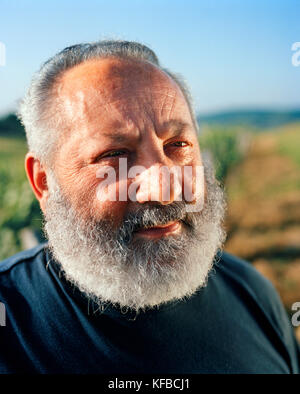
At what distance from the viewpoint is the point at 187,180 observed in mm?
1364

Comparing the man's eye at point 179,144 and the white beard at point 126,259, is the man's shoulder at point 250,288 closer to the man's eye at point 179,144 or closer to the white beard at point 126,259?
the white beard at point 126,259

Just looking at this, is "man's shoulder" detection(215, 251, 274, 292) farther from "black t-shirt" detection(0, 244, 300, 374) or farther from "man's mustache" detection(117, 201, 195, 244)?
"man's mustache" detection(117, 201, 195, 244)

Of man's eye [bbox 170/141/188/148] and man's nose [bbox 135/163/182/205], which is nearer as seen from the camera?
man's nose [bbox 135/163/182/205]

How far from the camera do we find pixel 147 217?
1.25 meters

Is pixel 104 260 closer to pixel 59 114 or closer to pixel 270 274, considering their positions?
pixel 59 114

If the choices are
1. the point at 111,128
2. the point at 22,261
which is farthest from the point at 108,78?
the point at 22,261

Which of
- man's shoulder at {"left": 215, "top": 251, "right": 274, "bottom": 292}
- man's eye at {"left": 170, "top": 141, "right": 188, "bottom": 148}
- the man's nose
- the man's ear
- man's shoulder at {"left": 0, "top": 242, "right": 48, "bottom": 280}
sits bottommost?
man's shoulder at {"left": 215, "top": 251, "right": 274, "bottom": 292}

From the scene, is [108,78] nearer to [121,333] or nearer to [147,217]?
[147,217]

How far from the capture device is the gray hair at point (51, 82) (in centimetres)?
136

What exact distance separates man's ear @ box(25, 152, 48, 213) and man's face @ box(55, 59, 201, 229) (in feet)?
0.44

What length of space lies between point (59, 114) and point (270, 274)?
181 inches

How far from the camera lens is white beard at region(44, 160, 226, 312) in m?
1.29

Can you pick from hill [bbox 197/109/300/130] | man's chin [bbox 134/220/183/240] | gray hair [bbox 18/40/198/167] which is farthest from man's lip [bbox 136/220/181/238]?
hill [bbox 197/109/300/130]

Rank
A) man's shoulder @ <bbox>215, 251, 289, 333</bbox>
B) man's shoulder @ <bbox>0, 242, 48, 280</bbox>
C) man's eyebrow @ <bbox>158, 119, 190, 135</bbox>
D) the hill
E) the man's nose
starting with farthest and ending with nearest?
the hill < man's shoulder @ <bbox>215, 251, 289, 333</bbox> < man's shoulder @ <bbox>0, 242, 48, 280</bbox> < man's eyebrow @ <bbox>158, 119, 190, 135</bbox> < the man's nose
